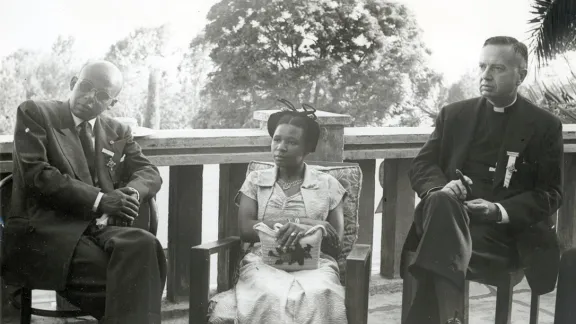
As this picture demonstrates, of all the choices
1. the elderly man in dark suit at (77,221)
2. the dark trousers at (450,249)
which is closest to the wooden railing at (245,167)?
the elderly man in dark suit at (77,221)

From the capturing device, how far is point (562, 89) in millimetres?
3648

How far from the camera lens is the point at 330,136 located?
13.0ft

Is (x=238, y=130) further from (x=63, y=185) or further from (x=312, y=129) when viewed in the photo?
(x=63, y=185)

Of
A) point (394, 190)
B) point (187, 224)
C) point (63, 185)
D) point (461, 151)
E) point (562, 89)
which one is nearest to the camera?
point (63, 185)

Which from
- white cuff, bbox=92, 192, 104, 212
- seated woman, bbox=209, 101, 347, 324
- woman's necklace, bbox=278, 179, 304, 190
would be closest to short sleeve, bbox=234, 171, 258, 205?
seated woman, bbox=209, 101, 347, 324

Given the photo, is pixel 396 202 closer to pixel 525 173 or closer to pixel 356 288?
pixel 525 173

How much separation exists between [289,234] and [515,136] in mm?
1128

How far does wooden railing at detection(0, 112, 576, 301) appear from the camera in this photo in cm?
376

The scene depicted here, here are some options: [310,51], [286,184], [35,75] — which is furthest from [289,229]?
[35,75]

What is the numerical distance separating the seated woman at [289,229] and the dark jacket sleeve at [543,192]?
807mm

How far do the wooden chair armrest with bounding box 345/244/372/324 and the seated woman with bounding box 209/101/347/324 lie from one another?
40 mm

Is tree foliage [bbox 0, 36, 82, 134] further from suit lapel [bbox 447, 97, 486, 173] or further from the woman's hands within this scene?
suit lapel [bbox 447, 97, 486, 173]

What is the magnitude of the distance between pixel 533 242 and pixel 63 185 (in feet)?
7.07

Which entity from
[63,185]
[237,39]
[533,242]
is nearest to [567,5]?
[533,242]
